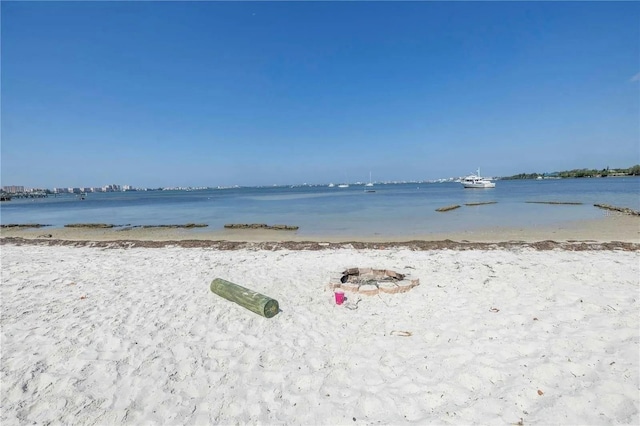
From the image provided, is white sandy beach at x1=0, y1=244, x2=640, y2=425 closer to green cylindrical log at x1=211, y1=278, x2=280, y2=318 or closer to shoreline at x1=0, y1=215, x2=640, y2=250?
green cylindrical log at x1=211, y1=278, x2=280, y2=318

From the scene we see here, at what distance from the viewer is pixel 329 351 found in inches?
159

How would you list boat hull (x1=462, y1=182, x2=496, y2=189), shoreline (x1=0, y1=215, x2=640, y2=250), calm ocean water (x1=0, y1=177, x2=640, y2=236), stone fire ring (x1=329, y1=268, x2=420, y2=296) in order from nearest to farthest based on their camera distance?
stone fire ring (x1=329, y1=268, x2=420, y2=296) → shoreline (x1=0, y1=215, x2=640, y2=250) → calm ocean water (x1=0, y1=177, x2=640, y2=236) → boat hull (x1=462, y1=182, x2=496, y2=189)

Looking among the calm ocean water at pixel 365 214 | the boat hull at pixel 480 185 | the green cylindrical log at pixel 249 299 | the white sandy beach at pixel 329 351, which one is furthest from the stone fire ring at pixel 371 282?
the boat hull at pixel 480 185

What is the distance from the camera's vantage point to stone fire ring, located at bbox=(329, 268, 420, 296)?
19.3 feet

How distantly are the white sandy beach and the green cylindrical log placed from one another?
0.12m

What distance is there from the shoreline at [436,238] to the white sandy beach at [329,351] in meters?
4.00

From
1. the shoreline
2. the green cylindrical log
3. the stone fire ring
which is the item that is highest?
the green cylindrical log

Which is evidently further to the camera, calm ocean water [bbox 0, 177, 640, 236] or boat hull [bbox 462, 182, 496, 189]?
boat hull [bbox 462, 182, 496, 189]

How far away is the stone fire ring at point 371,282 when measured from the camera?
5.87 meters

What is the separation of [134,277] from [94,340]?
322 cm

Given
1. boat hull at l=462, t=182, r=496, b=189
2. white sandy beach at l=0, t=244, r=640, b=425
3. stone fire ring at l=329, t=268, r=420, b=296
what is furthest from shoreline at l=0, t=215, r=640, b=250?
boat hull at l=462, t=182, r=496, b=189

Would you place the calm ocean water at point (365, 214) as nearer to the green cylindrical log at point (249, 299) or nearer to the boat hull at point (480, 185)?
the green cylindrical log at point (249, 299)

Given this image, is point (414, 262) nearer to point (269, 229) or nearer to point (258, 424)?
point (258, 424)

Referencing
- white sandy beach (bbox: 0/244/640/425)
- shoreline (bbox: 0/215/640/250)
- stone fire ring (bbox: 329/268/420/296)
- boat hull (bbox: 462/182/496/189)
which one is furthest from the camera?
boat hull (bbox: 462/182/496/189)
